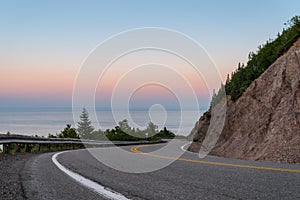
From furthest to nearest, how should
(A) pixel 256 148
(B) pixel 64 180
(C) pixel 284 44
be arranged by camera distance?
(C) pixel 284 44
(A) pixel 256 148
(B) pixel 64 180

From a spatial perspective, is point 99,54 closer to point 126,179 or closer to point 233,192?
point 126,179

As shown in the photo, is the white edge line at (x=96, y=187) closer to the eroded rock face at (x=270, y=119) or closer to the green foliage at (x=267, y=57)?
the eroded rock face at (x=270, y=119)

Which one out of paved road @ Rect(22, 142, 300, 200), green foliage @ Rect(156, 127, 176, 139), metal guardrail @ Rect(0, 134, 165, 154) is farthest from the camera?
green foliage @ Rect(156, 127, 176, 139)

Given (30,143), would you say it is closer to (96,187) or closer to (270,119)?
(270,119)

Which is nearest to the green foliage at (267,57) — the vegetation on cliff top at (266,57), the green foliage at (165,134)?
the vegetation on cliff top at (266,57)

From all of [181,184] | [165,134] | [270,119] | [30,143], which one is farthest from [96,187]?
[165,134]

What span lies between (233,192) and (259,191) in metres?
0.35

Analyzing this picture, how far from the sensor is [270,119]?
1492 cm

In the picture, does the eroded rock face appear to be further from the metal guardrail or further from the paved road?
the metal guardrail

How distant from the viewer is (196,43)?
375 inches

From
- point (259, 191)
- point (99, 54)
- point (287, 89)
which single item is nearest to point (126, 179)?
point (259, 191)

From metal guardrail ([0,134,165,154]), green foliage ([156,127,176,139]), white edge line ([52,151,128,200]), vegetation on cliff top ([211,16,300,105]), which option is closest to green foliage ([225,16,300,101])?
vegetation on cliff top ([211,16,300,105])

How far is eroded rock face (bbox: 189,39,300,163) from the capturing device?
492 inches

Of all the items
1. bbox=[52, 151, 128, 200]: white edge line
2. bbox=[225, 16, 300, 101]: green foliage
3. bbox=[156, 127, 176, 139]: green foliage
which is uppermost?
bbox=[225, 16, 300, 101]: green foliage
